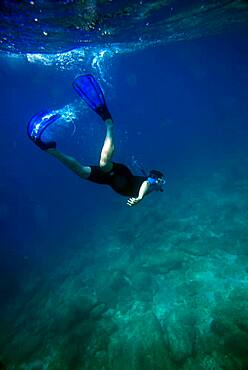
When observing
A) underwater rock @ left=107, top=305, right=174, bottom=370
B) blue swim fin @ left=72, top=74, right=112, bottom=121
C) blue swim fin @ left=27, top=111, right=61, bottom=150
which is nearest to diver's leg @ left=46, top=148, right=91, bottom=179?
blue swim fin @ left=27, top=111, right=61, bottom=150

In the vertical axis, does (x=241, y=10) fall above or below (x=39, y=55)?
above

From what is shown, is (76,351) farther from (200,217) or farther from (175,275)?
(200,217)

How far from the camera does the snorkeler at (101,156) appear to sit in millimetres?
6641

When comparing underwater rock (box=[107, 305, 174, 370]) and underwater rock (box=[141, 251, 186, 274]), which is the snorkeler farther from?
underwater rock (box=[141, 251, 186, 274])

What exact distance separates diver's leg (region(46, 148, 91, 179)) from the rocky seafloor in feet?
20.0

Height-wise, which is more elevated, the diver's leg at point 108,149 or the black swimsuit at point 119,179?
the diver's leg at point 108,149

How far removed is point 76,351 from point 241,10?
25.1 meters

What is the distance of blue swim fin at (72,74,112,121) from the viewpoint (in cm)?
669

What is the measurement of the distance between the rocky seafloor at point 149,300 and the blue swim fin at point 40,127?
707 cm

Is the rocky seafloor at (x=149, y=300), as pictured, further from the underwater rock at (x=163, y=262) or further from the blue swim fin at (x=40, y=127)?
the blue swim fin at (x=40, y=127)

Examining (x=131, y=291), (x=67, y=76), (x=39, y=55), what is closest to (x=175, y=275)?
(x=131, y=291)

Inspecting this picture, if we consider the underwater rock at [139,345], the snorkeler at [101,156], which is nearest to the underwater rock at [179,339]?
the underwater rock at [139,345]

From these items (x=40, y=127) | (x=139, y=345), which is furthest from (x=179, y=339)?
(x=40, y=127)

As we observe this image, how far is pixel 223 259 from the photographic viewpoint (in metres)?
12.9
